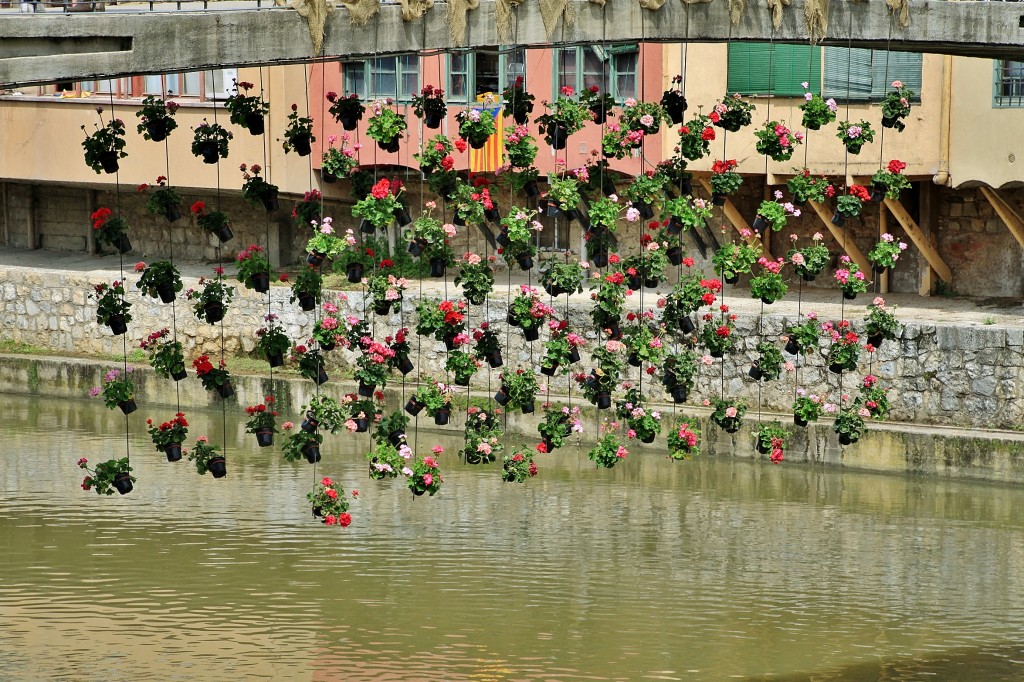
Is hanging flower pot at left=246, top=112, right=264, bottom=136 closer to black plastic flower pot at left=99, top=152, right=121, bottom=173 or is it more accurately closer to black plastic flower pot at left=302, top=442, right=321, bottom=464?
black plastic flower pot at left=99, top=152, right=121, bottom=173

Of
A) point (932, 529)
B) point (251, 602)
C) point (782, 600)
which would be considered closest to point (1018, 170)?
point (932, 529)

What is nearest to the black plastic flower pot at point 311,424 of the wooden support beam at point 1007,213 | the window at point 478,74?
the window at point 478,74

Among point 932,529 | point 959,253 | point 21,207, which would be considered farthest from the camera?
point 21,207

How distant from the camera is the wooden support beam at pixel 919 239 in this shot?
1902cm

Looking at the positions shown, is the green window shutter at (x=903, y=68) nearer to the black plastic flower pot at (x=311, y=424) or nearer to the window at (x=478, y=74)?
the window at (x=478, y=74)

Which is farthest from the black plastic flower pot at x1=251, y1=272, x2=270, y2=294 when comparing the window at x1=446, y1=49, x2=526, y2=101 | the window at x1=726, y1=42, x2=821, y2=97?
the window at x1=446, y1=49, x2=526, y2=101

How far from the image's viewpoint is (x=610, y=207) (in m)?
11.4

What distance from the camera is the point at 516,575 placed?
13.6 m

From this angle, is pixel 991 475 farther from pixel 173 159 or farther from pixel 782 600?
pixel 173 159

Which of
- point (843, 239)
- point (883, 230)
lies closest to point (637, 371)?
point (843, 239)

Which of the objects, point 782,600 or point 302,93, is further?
point 302,93

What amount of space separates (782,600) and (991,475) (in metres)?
3.78

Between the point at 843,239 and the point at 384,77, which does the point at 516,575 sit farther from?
the point at 384,77

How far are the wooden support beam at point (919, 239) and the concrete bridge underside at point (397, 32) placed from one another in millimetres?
8627
